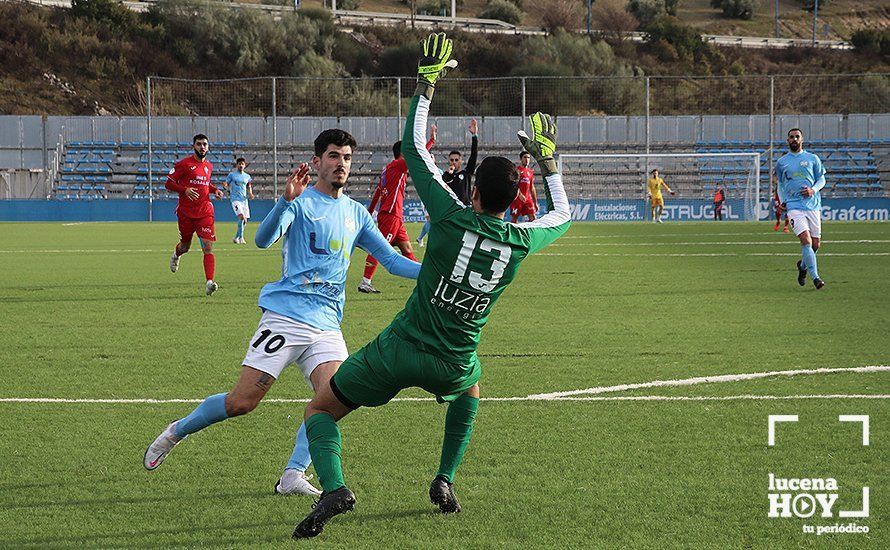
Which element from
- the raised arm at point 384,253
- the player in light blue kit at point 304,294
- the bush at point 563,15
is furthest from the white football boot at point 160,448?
the bush at point 563,15

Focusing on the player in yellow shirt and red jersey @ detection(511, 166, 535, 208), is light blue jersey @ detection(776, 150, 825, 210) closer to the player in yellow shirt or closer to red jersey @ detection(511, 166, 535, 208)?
red jersey @ detection(511, 166, 535, 208)

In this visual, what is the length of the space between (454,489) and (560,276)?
42.7ft

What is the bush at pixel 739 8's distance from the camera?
112 m

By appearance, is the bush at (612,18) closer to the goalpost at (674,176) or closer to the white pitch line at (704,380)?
the goalpost at (674,176)

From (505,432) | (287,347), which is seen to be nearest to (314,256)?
(287,347)

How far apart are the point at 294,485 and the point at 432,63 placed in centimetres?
218

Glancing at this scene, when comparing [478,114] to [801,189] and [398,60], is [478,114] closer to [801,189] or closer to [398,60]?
[398,60]

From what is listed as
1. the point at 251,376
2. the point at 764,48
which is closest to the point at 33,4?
the point at 764,48

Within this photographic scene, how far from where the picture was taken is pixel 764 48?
90312 mm

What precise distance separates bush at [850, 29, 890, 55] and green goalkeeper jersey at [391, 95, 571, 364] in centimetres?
9123

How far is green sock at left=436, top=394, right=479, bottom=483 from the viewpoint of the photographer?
541 centimetres

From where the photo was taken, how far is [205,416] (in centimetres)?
578

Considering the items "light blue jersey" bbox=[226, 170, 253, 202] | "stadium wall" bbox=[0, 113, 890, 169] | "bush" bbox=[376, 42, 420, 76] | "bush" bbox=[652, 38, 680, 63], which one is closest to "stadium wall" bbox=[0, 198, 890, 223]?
"stadium wall" bbox=[0, 113, 890, 169]

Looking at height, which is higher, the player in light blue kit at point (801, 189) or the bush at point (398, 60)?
the bush at point (398, 60)
